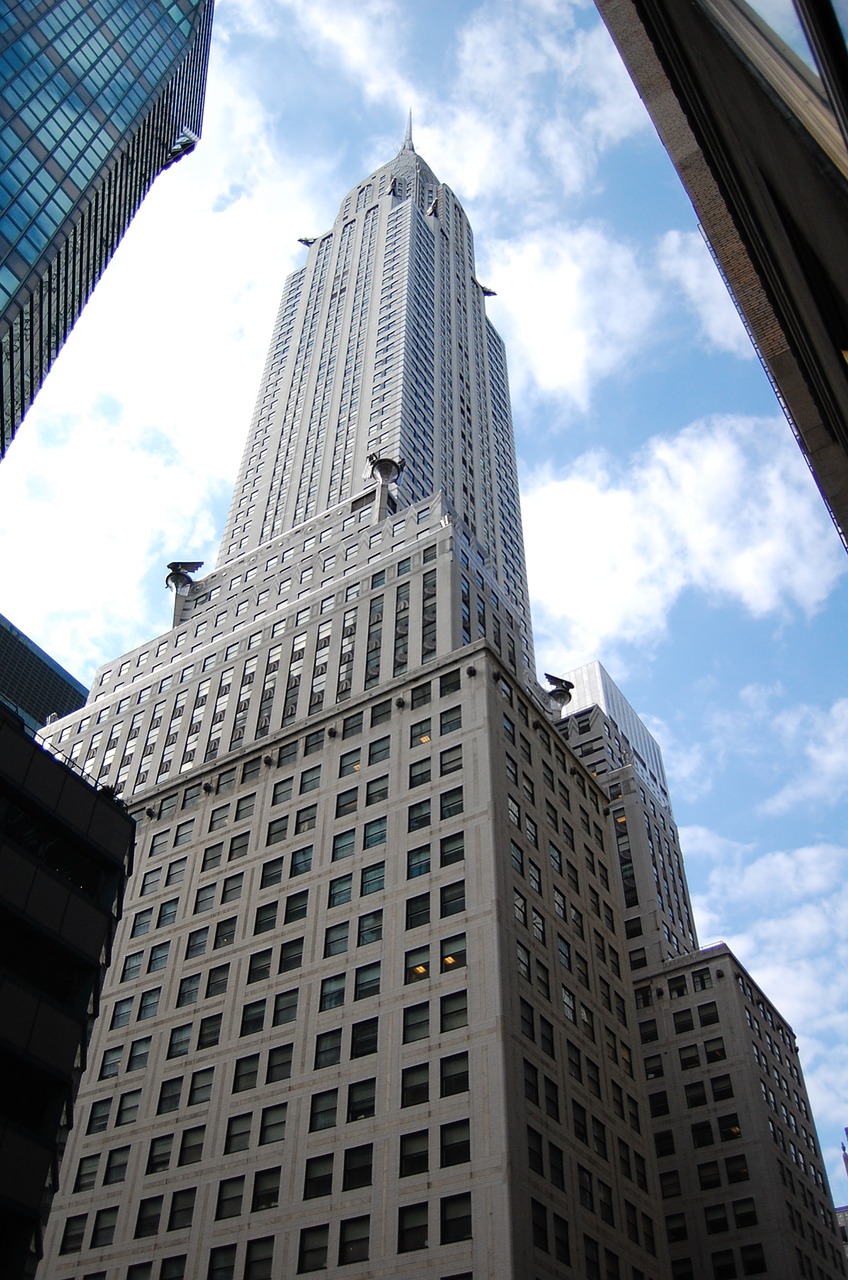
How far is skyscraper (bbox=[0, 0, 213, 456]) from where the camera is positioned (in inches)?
2783

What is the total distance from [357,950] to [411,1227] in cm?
1678

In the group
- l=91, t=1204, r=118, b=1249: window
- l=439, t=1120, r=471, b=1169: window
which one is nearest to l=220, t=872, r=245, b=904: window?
l=91, t=1204, r=118, b=1249: window

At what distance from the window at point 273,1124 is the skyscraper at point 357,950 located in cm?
22

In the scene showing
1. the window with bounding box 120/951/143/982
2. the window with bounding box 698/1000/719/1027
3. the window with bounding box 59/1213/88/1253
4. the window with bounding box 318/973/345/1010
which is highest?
the window with bounding box 698/1000/719/1027

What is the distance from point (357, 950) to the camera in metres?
64.9

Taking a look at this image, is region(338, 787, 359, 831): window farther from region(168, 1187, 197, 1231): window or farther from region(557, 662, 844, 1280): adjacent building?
region(168, 1187, 197, 1231): window

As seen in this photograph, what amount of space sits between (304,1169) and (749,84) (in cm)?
5455

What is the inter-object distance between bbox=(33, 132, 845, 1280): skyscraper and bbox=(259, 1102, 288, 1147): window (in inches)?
8.7

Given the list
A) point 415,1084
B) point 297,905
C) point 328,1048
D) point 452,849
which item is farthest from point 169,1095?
point 452,849

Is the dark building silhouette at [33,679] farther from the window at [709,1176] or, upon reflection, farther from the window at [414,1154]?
the window at [414,1154]

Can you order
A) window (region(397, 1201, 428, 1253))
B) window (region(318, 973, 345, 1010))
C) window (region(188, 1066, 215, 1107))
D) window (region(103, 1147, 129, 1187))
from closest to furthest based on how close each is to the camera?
window (region(397, 1201, 428, 1253)), window (region(318, 973, 345, 1010)), window (region(103, 1147, 129, 1187)), window (region(188, 1066, 215, 1107))

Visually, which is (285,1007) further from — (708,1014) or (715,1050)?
(708,1014)

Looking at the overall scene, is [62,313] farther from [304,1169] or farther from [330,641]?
[304,1169]

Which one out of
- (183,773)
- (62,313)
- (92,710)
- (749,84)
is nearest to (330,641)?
(183,773)
